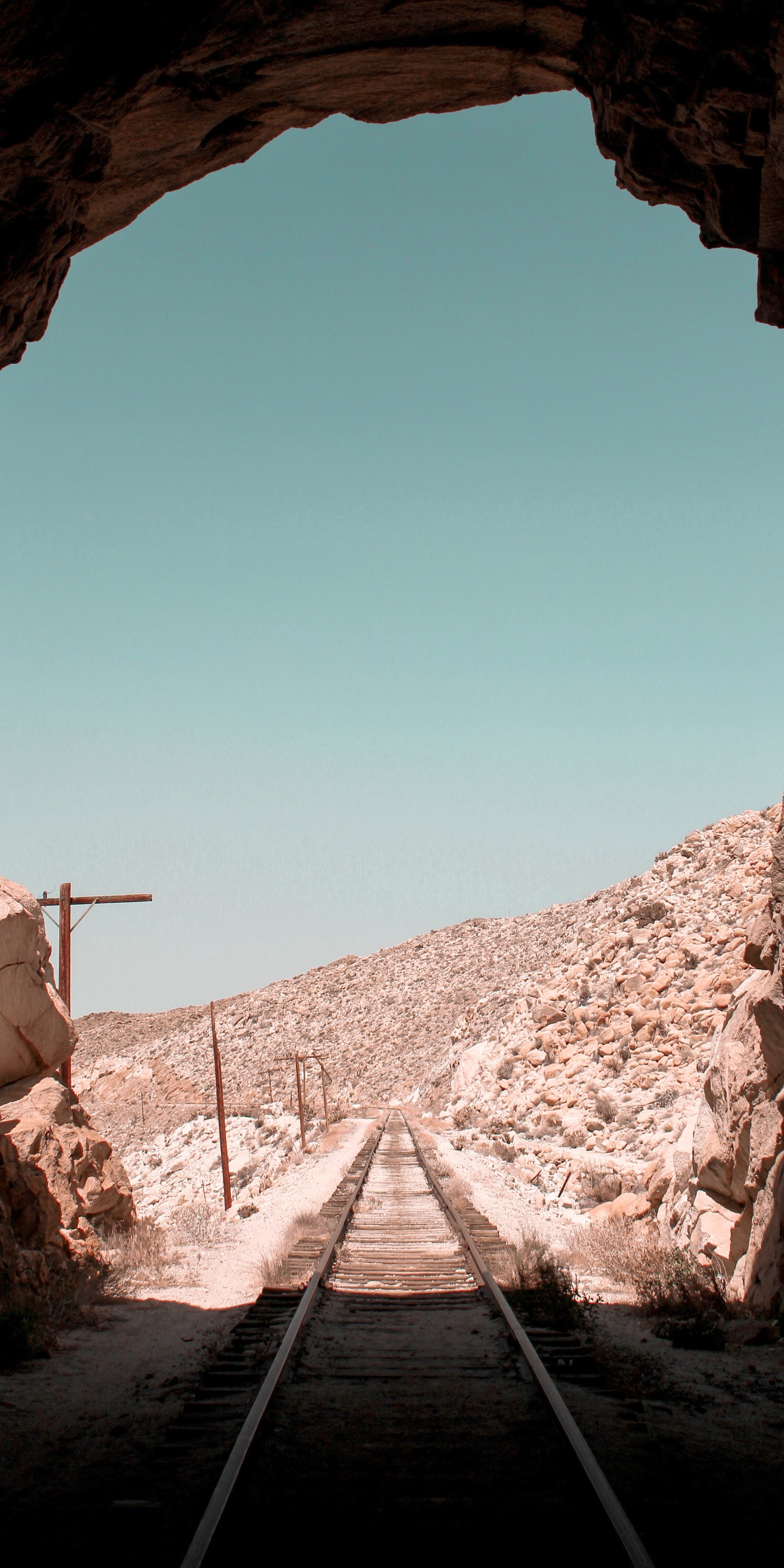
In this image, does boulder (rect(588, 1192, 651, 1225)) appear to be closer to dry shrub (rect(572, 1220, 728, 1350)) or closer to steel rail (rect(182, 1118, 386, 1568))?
dry shrub (rect(572, 1220, 728, 1350))

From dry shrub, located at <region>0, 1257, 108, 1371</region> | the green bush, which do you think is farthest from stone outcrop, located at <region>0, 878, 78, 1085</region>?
the green bush

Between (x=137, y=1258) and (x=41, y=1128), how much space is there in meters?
2.21

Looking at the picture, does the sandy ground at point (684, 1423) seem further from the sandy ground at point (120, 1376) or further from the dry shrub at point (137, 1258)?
the dry shrub at point (137, 1258)

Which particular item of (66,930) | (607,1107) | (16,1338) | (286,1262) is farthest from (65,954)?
(607,1107)

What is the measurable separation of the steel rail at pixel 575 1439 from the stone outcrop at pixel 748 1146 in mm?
2549

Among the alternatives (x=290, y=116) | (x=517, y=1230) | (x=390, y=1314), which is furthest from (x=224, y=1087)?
(x=290, y=116)

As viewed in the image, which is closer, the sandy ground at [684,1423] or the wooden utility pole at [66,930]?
the sandy ground at [684,1423]

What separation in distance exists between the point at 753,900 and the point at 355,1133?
17982mm

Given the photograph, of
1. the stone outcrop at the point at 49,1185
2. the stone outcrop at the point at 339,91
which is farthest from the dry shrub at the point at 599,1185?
the stone outcrop at the point at 339,91

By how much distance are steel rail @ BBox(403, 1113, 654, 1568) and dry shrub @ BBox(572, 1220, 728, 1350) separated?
163 cm

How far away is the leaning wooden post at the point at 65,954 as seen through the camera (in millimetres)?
14492

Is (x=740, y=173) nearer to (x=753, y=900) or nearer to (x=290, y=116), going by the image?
(x=290, y=116)

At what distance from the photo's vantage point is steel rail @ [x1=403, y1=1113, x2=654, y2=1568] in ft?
12.6

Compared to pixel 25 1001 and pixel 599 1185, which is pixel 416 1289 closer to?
pixel 25 1001
